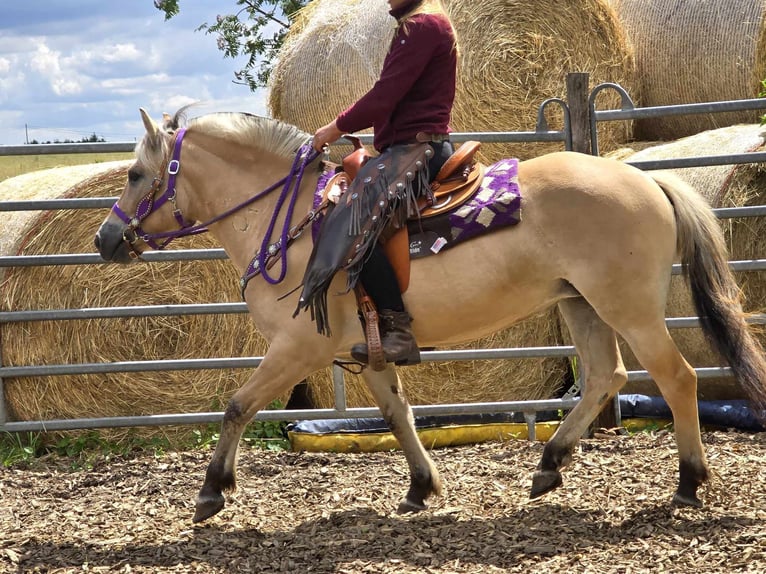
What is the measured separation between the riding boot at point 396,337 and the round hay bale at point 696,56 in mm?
3794

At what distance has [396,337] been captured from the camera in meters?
4.25

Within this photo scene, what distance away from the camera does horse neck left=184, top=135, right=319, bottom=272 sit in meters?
4.55

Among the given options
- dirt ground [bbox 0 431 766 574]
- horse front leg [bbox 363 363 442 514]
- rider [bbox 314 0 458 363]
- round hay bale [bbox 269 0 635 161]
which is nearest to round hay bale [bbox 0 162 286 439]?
dirt ground [bbox 0 431 766 574]

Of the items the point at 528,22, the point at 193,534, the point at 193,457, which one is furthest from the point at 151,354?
the point at 528,22

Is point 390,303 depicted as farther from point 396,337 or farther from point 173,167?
point 173,167

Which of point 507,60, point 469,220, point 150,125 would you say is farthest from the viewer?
point 507,60

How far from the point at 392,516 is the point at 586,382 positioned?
3.66 feet

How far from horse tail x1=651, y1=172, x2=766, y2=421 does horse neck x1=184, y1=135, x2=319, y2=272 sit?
168 cm

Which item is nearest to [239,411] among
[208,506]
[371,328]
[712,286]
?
[208,506]

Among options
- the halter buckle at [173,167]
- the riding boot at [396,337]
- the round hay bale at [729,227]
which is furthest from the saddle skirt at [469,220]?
the round hay bale at [729,227]

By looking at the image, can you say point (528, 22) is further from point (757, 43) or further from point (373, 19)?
point (757, 43)

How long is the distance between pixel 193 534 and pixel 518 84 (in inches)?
155

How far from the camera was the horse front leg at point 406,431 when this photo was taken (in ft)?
15.3

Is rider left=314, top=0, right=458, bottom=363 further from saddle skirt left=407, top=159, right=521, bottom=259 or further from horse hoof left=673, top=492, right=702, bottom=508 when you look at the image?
horse hoof left=673, top=492, right=702, bottom=508
